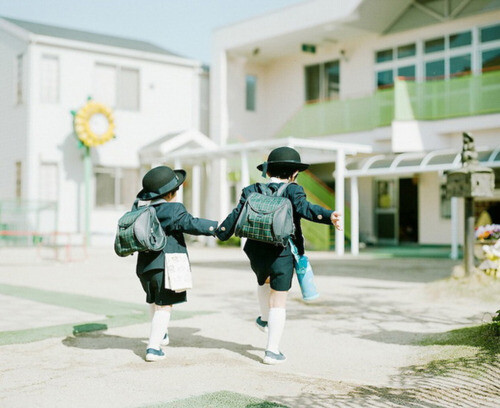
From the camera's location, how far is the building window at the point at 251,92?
26.2 m

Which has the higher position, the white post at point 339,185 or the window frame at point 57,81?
the window frame at point 57,81

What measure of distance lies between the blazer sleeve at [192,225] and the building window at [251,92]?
21.1 meters

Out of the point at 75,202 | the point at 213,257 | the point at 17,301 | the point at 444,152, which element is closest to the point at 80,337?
the point at 17,301

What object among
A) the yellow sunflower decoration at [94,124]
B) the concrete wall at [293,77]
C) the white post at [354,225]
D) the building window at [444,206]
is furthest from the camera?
the concrete wall at [293,77]

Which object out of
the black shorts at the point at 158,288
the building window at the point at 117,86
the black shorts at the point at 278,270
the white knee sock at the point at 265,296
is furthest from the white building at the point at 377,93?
the black shorts at the point at 158,288

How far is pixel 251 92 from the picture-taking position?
2642 cm

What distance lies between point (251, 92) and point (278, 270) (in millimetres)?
21704

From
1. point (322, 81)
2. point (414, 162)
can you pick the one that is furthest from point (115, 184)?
point (414, 162)

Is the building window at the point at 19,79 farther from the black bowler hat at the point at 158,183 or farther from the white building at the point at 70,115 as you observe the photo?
the black bowler hat at the point at 158,183

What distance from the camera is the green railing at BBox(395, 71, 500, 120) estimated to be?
18.1m

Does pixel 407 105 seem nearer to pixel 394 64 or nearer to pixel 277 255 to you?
pixel 394 64

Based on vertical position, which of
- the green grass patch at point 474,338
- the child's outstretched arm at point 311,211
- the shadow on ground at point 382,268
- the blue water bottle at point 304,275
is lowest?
the shadow on ground at point 382,268

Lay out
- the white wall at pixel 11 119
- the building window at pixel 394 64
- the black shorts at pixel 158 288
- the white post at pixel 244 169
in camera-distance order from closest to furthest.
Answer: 1. the black shorts at pixel 158 288
2. the white post at pixel 244 169
3. the building window at pixel 394 64
4. the white wall at pixel 11 119

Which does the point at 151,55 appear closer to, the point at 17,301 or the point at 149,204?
the point at 17,301
